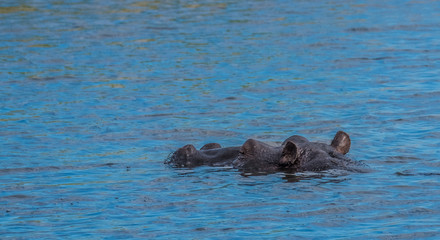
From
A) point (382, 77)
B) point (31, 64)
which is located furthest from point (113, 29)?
point (382, 77)

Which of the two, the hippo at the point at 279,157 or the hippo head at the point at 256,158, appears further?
the hippo head at the point at 256,158

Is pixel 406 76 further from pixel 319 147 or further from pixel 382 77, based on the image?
pixel 319 147

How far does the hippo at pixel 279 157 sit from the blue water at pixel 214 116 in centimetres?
20

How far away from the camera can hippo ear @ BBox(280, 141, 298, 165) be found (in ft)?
36.1

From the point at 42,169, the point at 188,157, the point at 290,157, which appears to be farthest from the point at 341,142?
the point at 42,169

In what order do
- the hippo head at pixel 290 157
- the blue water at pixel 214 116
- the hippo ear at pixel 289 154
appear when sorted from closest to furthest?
1. the blue water at pixel 214 116
2. the hippo ear at pixel 289 154
3. the hippo head at pixel 290 157

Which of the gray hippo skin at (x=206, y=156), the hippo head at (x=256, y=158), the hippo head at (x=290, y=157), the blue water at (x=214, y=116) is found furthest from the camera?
the gray hippo skin at (x=206, y=156)

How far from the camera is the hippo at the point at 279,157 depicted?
36.4ft

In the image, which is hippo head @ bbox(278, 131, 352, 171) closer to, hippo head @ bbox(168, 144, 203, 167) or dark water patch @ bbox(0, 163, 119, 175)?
hippo head @ bbox(168, 144, 203, 167)

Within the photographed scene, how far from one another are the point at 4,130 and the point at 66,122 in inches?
44.7

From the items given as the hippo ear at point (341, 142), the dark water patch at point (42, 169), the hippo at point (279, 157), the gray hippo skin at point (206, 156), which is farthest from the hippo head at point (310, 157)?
the dark water patch at point (42, 169)

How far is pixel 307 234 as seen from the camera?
8.86m

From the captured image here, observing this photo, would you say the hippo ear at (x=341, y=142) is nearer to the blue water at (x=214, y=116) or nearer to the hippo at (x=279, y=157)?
the hippo at (x=279, y=157)

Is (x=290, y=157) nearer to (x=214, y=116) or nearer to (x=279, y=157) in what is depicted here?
(x=279, y=157)
